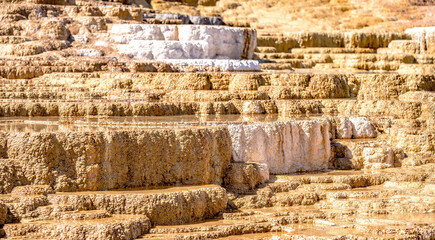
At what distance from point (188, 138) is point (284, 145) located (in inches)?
96.1

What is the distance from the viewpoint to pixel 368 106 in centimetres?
1727

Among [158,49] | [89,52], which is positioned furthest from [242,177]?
[158,49]

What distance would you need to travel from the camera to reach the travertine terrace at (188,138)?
1156cm

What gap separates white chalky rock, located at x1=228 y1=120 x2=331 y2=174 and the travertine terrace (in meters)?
0.02

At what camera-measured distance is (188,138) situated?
41.4 feet

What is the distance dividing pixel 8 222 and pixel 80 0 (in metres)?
16.3

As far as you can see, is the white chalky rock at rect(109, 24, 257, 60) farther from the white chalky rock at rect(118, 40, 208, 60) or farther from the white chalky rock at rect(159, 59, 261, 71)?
the white chalky rock at rect(159, 59, 261, 71)

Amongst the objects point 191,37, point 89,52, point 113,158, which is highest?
point 191,37

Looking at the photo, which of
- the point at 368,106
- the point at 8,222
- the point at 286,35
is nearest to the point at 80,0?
the point at 286,35

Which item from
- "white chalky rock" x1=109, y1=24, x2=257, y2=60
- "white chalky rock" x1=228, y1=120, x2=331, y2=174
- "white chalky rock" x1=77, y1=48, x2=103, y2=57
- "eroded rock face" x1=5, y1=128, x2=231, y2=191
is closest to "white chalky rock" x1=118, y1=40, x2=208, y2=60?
"white chalky rock" x1=109, y1=24, x2=257, y2=60

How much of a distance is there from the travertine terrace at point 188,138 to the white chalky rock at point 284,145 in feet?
0.08

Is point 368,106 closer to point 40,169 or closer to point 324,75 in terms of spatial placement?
point 324,75

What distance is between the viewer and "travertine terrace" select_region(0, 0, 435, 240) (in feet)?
37.9

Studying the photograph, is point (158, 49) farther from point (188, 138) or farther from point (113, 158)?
point (113, 158)
